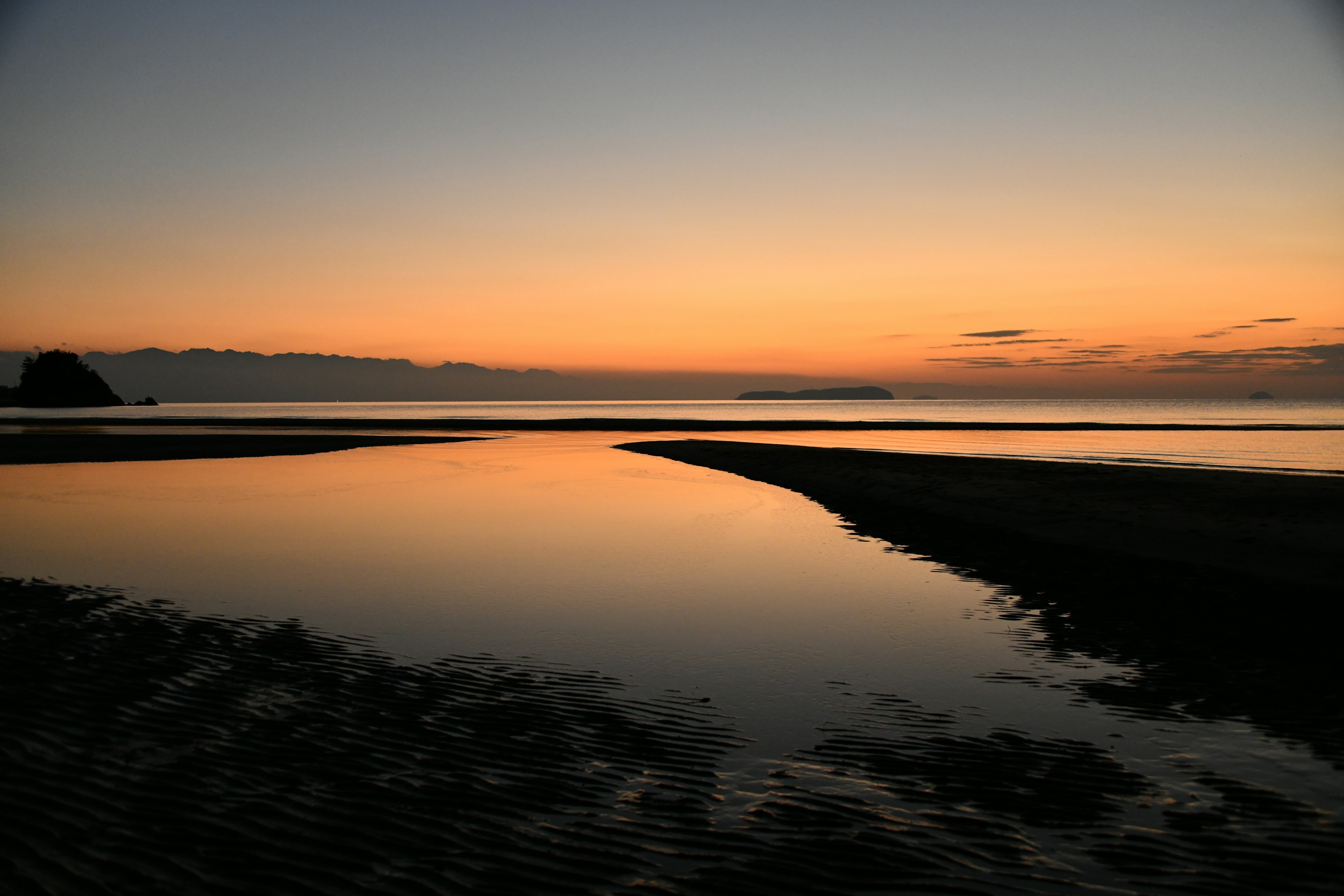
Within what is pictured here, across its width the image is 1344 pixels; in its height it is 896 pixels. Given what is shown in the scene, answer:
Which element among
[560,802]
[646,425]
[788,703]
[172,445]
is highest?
[646,425]

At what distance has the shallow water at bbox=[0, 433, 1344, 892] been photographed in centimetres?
534

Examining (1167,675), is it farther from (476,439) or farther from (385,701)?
(476,439)

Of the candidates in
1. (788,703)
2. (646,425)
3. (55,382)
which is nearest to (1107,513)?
(788,703)

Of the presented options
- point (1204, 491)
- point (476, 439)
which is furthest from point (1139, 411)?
point (1204, 491)

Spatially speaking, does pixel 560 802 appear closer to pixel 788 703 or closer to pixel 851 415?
pixel 788 703

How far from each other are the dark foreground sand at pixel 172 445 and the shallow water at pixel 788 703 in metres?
26.7

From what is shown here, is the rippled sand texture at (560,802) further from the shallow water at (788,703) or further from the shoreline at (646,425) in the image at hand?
the shoreline at (646,425)

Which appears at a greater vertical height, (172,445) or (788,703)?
(172,445)

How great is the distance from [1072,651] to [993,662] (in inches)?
47.2

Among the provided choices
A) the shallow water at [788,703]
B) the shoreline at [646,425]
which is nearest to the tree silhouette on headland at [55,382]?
the shoreline at [646,425]

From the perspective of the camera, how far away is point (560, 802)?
6062mm

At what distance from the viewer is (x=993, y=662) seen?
9.82 metres

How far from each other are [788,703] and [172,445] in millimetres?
57187

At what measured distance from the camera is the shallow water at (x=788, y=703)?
5.34m
